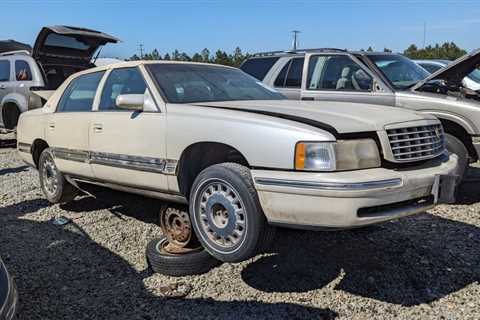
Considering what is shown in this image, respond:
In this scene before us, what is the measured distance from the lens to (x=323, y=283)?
352 cm

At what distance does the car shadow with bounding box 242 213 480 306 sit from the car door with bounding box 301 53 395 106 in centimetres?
218

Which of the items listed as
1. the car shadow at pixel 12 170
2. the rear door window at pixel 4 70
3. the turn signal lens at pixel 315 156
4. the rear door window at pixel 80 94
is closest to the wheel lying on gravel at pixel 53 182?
the rear door window at pixel 80 94

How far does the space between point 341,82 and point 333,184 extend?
426 centimetres

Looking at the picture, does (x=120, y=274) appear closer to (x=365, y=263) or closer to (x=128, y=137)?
(x=128, y=137)

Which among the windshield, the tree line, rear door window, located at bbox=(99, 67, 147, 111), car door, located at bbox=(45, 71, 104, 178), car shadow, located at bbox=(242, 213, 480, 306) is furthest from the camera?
the tree line

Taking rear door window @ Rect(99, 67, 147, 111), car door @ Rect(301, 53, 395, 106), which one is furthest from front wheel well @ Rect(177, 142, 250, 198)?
car door @ Rect(301, 53, 395, 106)

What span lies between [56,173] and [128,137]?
1.68 metres

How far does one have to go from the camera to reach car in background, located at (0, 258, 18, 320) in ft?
7.69

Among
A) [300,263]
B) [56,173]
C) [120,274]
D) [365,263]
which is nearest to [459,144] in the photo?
[365,263]

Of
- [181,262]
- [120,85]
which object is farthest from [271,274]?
[120,85]

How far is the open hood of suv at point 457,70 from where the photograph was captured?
18.6ft

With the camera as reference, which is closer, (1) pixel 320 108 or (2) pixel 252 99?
(1) pixel 320 108

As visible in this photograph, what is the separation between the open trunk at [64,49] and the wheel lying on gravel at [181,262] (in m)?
6.15

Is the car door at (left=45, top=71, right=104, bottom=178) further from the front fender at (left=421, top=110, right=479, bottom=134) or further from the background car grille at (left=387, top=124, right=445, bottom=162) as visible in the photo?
Answer: the front fender at (left=421, top=110, right=479, bottom=134)
